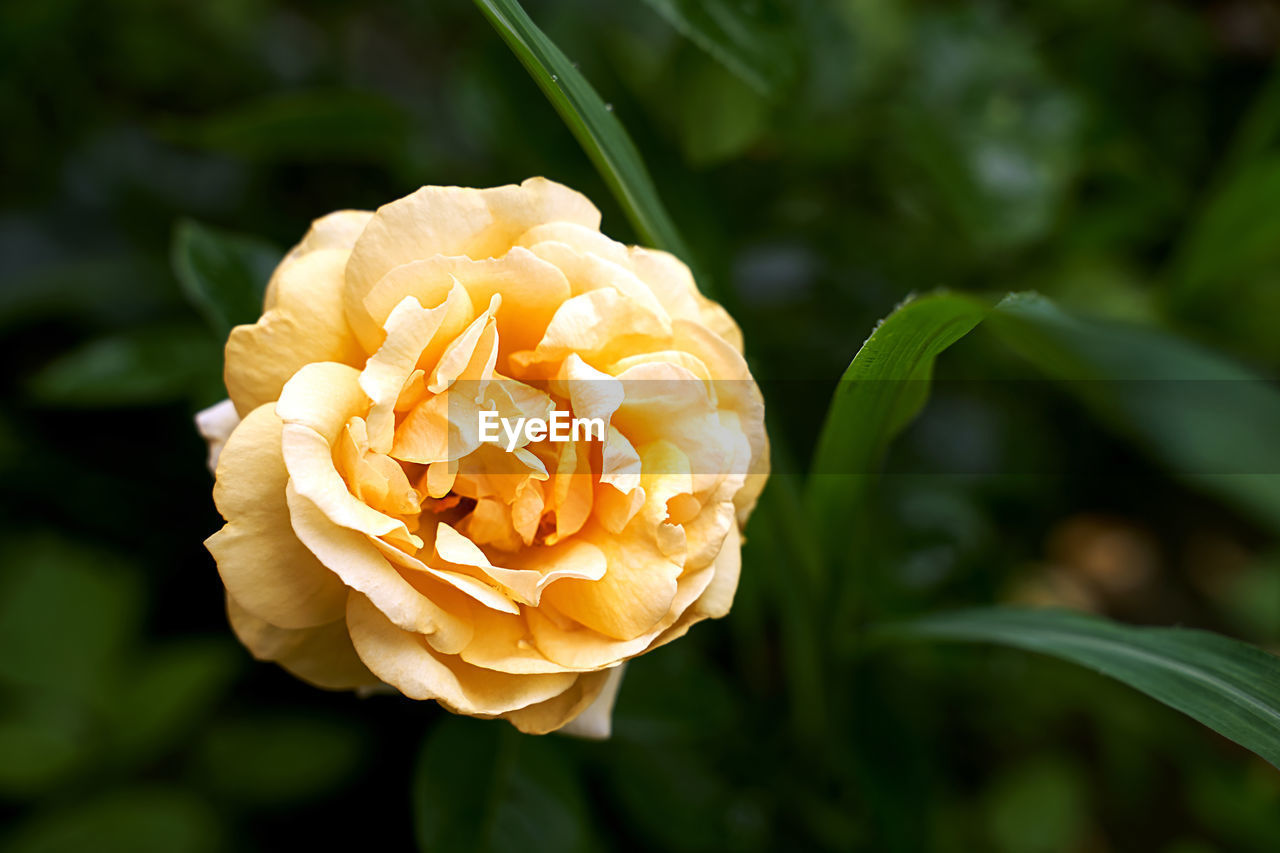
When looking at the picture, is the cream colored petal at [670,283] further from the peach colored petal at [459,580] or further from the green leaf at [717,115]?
the green leaf at [717,115]

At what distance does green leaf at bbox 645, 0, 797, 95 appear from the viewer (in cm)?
50

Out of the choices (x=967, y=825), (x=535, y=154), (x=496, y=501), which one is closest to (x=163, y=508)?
(x=535, y=154)

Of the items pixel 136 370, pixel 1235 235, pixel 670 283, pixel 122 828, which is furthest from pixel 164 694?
pixel 1235 235

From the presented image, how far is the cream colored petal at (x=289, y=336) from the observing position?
0.35 m

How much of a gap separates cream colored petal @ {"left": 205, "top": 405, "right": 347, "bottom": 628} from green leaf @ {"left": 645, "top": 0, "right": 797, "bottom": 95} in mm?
337

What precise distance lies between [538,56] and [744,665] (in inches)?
22.6

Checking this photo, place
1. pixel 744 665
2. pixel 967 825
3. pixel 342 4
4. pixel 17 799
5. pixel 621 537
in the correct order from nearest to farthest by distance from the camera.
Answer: pixel 621 537 < pixel 17 799 < pixel 744 665 < pixel 967 825 < pixel 342 4

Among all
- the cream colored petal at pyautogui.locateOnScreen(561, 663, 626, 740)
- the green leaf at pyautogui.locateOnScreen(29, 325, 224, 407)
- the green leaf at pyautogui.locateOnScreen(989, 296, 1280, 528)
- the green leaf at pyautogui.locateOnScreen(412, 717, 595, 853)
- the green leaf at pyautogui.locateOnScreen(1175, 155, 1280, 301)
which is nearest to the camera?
the green leaf at pyautogui.locateOnScreen(989, 296, 1280, 528)

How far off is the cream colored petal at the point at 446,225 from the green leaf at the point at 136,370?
32 centimetres

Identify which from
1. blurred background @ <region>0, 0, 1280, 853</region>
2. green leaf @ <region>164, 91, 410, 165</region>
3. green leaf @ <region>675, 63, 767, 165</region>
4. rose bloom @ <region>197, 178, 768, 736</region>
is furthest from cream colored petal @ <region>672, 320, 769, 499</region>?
green leaf @ <region>164, 91, 410, 165</region>

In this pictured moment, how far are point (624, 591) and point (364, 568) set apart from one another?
0.10 metres

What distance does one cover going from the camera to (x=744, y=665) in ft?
2.54

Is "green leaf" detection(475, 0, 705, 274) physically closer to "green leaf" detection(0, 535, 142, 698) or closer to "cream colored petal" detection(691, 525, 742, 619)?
"cream colored petal" detection(691, 525, 742, 619)

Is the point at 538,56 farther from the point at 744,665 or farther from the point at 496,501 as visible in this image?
the point at 744,665
